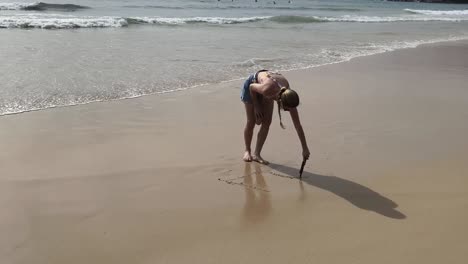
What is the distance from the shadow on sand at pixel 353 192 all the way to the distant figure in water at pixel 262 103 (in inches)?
8.7

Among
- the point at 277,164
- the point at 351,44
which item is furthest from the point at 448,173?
the point at 351,44

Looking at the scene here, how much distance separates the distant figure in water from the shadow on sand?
221 mm

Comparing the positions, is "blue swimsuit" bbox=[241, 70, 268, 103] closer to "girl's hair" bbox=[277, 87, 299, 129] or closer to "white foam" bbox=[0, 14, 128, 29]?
"girl's hair" bbox=[277, 87, 299, 129]

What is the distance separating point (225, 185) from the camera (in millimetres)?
3914

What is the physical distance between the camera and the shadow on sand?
3473 millimetres

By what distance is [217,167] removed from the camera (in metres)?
4.29

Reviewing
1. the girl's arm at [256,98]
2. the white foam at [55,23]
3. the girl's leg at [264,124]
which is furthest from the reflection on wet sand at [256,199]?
the white foam at [55,23]

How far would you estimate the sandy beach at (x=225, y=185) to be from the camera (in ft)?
9.61

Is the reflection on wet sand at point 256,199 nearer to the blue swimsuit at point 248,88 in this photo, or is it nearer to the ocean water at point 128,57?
the blue swimsuit at point 248,88

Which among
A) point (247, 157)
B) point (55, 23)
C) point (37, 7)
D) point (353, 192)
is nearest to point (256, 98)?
point (247, 157)

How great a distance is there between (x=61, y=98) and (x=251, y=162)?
10.6ft

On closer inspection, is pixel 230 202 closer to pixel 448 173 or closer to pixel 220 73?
pixel 448 173

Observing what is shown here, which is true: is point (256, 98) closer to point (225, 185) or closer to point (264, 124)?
point (264, 124)

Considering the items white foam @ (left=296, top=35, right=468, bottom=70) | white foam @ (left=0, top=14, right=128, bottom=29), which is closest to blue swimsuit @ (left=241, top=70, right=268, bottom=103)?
white foam @ (left=296, top=35, right=468, bottom=70)
